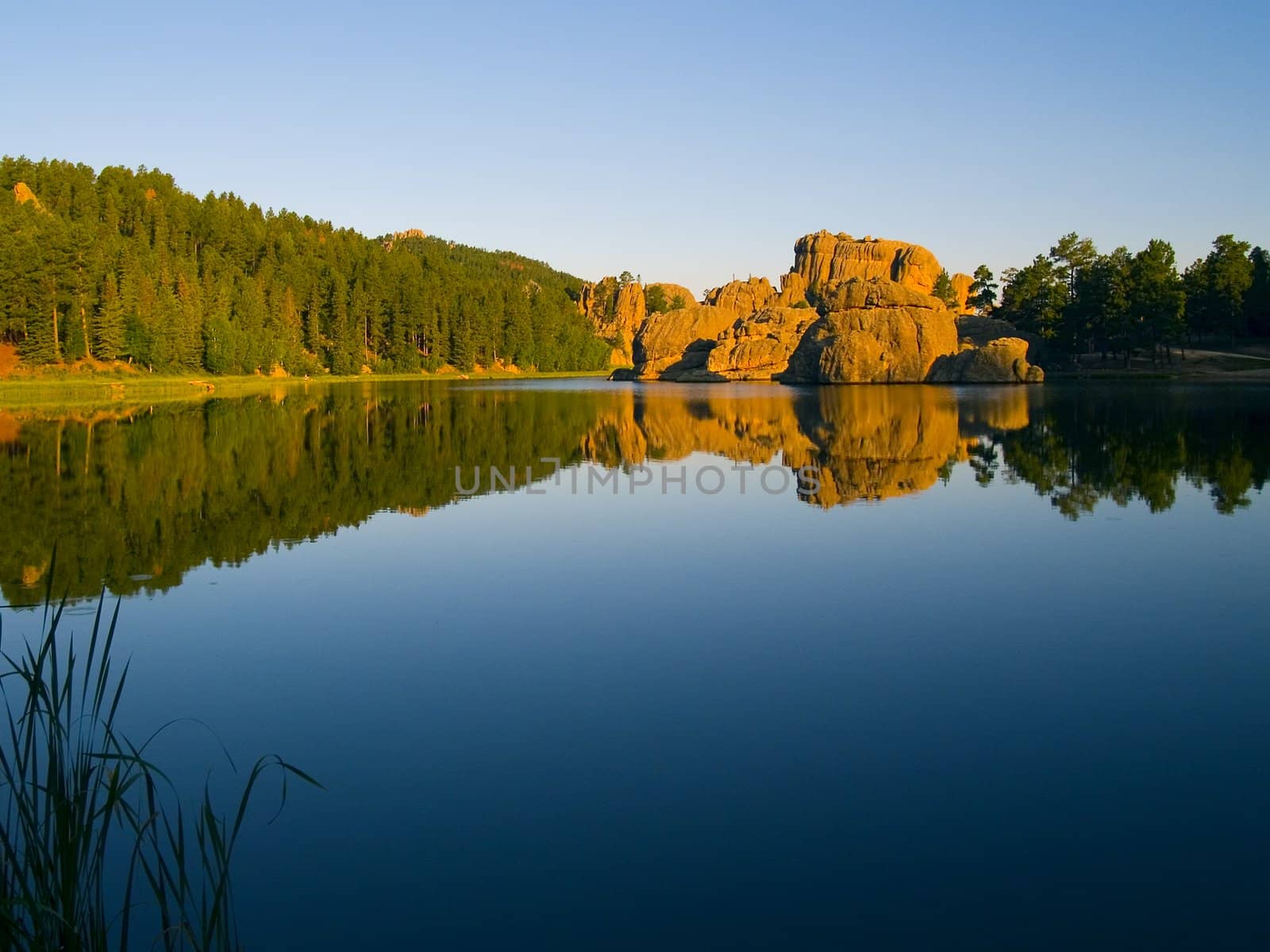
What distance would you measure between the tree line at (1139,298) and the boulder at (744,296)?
1221 inches

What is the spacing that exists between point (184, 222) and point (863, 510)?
101360mm

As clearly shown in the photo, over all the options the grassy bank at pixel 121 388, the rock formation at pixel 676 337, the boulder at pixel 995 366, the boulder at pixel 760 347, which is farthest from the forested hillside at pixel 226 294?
the boulder at pixel 995 366

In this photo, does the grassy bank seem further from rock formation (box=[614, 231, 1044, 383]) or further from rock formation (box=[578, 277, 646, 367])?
rock formation (box=[578, 277, 646, 367])

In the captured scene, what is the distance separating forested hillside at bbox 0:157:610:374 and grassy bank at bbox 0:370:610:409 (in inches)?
112

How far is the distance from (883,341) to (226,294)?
5241cm

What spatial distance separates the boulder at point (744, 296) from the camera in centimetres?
10506

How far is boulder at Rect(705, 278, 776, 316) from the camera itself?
105062mm

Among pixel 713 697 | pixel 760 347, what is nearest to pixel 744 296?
pixel 760 347

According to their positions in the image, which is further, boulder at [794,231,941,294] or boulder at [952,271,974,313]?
boulder at [794,231,941,294]

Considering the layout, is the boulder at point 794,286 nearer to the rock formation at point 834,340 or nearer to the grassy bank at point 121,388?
the rock formation at point 834,340

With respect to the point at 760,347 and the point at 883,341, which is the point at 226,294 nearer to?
the point at 760,347

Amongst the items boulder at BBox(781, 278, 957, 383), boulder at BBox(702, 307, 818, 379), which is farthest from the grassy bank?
boulder at BBox(781, 278, 957, 383)

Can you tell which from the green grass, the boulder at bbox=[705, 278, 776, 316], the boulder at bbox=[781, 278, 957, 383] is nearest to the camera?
the green grass

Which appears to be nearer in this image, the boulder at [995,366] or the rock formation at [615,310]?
the boulder at [995,366]
